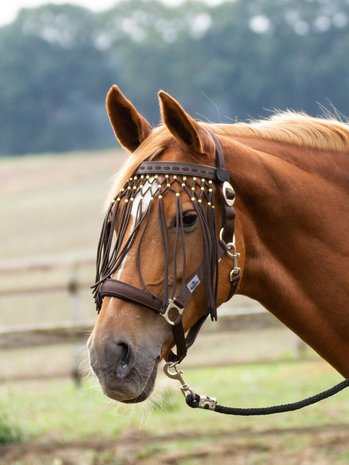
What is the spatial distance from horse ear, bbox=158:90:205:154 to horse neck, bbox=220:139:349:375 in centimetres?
15

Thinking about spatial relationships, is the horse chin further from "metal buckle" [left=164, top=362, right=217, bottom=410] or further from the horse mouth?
"metal buckle" [left=164, top=362, right=217, bottom=410]

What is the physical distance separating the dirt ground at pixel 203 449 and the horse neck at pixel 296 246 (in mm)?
3070

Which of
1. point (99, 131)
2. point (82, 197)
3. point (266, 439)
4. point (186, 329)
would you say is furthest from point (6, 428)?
point (99, 131)

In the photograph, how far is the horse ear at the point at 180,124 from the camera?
2.81m

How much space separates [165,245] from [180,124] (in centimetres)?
41

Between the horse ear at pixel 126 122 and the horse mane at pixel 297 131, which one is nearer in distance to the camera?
the horse ear at pixel 126 122

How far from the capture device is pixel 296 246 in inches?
122

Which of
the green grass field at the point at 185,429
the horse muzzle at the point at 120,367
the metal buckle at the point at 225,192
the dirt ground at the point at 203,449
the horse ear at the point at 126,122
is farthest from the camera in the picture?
the green grass field at the point at 185,429

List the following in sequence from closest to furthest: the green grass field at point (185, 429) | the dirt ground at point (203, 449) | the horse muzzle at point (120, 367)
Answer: the horse muzzle at point (120, 367) < the dirt ground at point (203, 449) < the green grass field at point (185, 429)

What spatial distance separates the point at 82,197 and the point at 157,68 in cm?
1963

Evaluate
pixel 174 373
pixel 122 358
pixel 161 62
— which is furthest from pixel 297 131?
pixel 161 62

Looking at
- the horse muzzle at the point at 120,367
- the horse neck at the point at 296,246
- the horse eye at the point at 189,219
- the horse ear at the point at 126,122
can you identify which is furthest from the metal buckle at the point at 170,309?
the horse ear at the point at 126,122

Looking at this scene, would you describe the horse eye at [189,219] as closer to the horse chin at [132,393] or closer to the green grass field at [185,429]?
the horse chin at [132,393]

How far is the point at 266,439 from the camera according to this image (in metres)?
6.41
